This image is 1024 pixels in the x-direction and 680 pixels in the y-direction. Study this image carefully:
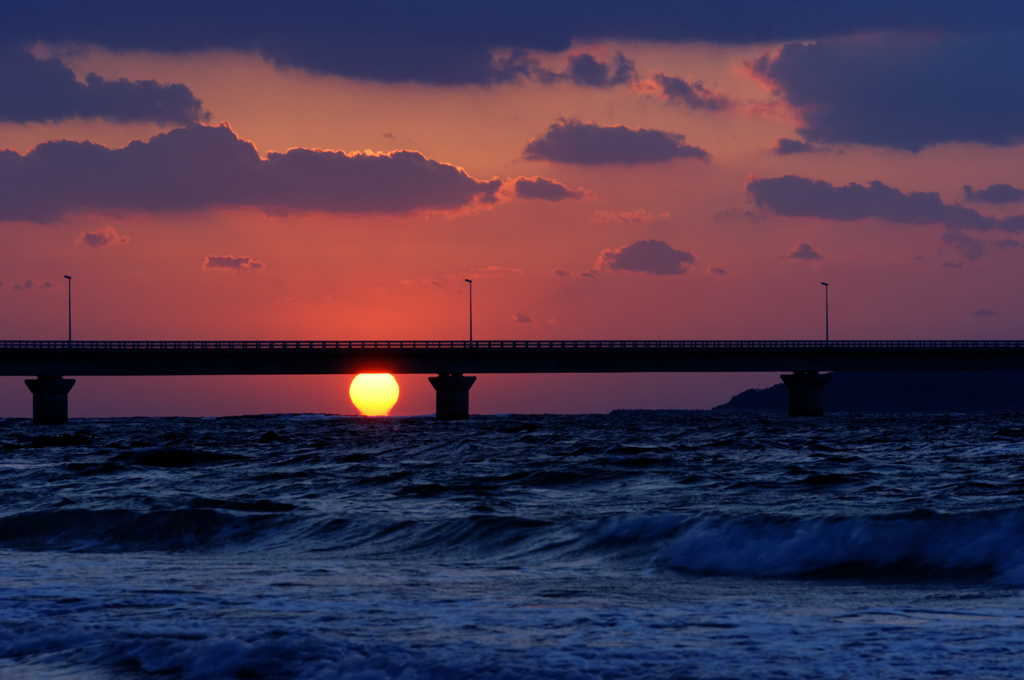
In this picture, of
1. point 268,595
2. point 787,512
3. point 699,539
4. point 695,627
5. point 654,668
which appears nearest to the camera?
point 654,668

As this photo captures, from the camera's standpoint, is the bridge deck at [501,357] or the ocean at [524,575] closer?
the ocean at [524,575]

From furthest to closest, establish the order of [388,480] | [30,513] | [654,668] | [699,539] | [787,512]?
[388,480] < [30,513] < [787,512] < [699,539] < [654,668]

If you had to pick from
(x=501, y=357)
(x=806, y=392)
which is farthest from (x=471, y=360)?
(x=806, y=392)

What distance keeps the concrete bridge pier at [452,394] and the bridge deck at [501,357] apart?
105cm

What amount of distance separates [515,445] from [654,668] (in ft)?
118

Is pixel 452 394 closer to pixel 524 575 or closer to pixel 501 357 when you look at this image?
pixel 501 357

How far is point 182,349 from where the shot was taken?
88.1m

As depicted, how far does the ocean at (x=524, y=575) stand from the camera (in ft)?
26.8

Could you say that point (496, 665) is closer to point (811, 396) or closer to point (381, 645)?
point (381, 645)

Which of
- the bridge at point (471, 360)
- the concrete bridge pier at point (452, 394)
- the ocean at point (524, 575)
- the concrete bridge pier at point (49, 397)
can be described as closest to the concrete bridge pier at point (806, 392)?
the bridge at point (471, 360)

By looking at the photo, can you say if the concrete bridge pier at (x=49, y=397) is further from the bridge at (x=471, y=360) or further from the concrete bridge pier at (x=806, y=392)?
the concrete bridge pier at (x=806, y=392)

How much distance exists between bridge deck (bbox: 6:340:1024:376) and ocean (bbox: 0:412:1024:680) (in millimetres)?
64426

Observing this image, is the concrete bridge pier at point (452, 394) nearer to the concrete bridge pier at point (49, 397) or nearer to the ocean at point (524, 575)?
the concrete bridge pier at point (49, 397)

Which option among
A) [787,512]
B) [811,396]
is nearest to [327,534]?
[787,512]
